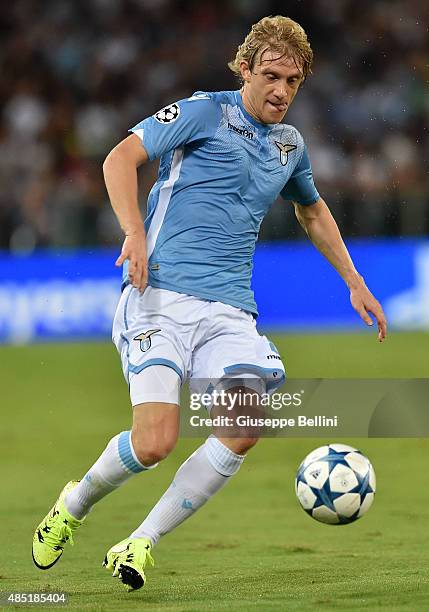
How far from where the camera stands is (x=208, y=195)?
5.06 metres

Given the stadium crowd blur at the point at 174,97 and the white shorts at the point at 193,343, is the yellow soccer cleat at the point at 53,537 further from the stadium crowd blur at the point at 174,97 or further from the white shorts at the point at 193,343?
the stadium crowd blur at the point at 174,97

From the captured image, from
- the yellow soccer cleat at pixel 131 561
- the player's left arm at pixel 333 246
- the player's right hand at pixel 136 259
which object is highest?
the player's left arm at pixel 333 246

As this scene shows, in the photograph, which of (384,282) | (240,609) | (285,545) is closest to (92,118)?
(384,282)

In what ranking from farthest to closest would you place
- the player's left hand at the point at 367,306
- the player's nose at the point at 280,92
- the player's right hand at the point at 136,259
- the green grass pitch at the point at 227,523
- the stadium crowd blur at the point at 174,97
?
the stadium crowd blur at the point at 174,97
the player's left hand at the point at 367,306
the player's nose at the point at 280,92
the green grass pitch at the point at 227,523
the player's right hand at the point at 136,259

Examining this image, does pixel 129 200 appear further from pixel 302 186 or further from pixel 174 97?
pixel 174 97

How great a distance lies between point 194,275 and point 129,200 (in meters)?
0.47

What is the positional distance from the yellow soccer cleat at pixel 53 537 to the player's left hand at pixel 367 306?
1562 millimetres

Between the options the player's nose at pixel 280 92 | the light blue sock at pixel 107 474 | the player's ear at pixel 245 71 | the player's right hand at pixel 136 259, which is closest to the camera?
the player's right hand at pixel 136 259

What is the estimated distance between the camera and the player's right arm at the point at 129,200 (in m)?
4.62

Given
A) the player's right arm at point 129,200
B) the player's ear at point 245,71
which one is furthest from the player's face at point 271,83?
the player's right arm at point 129,200

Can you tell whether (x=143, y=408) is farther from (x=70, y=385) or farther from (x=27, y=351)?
(x=27, y=351)

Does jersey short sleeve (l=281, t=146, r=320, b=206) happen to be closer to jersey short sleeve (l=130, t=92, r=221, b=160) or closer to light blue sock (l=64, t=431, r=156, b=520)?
jersey short sleeve (l=130, t=92, r=221, b=160)

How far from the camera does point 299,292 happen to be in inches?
575

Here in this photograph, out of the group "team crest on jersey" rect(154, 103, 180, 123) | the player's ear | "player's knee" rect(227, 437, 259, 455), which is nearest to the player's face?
the player's ear
